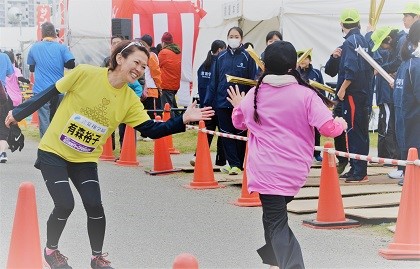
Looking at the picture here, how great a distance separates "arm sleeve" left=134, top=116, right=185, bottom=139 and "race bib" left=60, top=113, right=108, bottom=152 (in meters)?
0.38

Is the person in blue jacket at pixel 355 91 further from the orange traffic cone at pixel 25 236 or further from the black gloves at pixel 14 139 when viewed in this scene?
the orange traffic cone at pixel 25 236

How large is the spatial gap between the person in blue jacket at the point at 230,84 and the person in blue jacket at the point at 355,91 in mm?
1345

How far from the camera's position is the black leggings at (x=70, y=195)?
5.59 metres

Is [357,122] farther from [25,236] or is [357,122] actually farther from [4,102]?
[25,236]

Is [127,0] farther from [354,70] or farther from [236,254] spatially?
[236,254]

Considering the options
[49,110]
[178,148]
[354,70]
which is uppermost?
[354,70]

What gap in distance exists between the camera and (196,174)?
10273mm

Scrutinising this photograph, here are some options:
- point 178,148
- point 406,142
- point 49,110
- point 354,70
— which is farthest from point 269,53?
point 178,148

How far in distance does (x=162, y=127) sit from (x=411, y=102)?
3.90 metres

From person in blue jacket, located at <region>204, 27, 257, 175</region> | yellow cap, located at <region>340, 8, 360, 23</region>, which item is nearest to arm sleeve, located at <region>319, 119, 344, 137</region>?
yellow cap, located at <region>340, 8, 360, 23</region>

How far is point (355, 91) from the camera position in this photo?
10344 mm

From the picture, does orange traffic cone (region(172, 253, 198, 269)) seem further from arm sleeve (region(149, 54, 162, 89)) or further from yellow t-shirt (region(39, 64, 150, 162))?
arm sleeve (region(149, 54, 162, 89))

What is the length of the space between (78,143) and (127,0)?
15695 mm

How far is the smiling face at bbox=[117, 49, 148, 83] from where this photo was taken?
5625 mm
